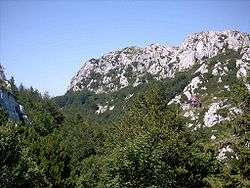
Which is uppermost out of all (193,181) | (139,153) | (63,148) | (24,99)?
(24,99)

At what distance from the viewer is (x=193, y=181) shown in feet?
164

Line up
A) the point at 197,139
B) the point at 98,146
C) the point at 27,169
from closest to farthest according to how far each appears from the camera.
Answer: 1. the point at 27,169
2. the point at 197,139
3. the point at 98,146

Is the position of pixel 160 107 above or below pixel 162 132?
above

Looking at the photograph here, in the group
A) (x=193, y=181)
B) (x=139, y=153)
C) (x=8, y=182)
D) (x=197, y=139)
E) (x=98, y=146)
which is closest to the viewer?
(x=8, y=182)

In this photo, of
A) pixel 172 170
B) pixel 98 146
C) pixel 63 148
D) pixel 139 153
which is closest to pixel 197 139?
pixel 172 170

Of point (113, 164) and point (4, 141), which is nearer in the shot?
point (4, 141)

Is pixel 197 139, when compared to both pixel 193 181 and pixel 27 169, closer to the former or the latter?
pixel 193 181

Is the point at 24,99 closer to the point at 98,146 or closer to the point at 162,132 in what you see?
the point at 98,146

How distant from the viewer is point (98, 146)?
94562 mm

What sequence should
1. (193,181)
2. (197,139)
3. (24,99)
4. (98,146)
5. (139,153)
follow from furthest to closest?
(24,99) < (98,146) < (197,139) < (193,181) < (139,153)

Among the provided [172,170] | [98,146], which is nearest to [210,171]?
[172,170]

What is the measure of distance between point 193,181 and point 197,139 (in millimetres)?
7256

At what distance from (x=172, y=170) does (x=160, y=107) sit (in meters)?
14.3

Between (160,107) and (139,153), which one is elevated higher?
(160,107)
